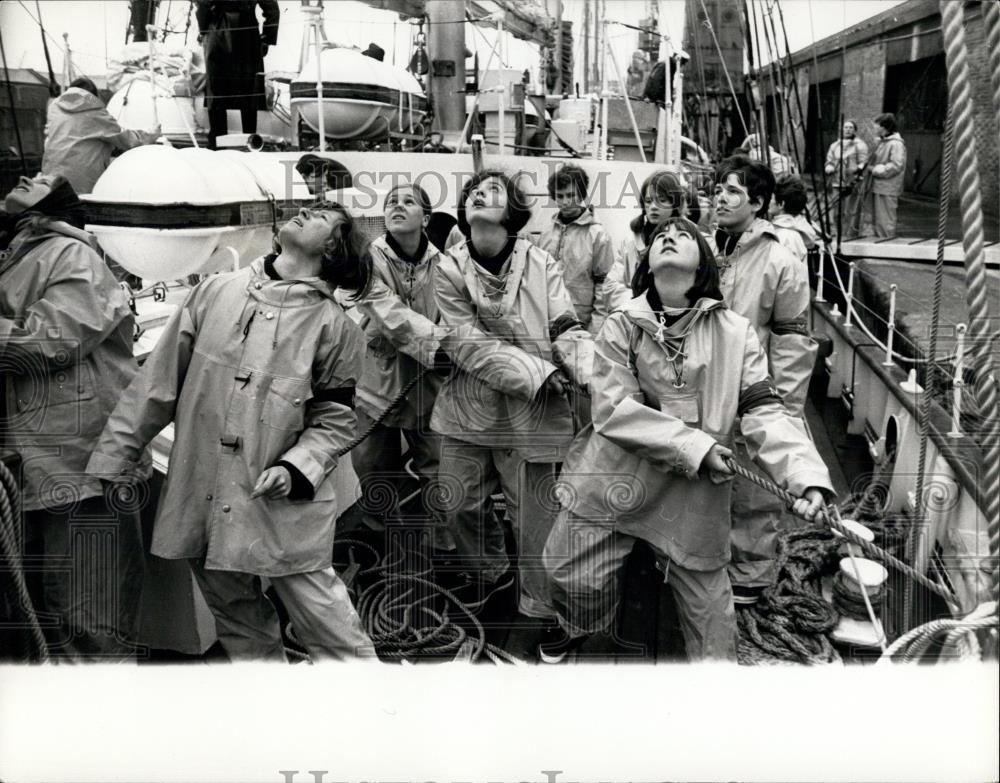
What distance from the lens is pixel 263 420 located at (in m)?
2.20

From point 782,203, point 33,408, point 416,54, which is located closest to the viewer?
point 33,408

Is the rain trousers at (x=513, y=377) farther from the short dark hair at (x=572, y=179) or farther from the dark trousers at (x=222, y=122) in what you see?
the dark trousers at (x=222, y=122)

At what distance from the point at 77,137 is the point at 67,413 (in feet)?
5.76

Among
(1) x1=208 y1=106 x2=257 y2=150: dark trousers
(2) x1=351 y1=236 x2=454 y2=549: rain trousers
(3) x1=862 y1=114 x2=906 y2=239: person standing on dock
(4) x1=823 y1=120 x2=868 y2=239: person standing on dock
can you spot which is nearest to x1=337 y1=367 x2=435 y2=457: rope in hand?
(2) x1=351 y1=236 x2=454 y2=549: rain trousers

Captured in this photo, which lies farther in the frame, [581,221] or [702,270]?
[581,221]

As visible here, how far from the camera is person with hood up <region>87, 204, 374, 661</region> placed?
2205 mm

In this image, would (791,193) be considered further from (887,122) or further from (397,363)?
(887,122)

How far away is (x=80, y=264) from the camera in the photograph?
2303 millimetres

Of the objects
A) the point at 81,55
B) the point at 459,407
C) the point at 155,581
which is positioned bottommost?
the point at 155,581

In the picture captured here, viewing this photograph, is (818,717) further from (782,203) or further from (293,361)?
(782,203)

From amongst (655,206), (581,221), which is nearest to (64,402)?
(655,206)

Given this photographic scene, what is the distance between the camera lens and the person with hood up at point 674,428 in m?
2.27

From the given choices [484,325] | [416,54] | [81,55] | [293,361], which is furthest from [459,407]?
[416,54]

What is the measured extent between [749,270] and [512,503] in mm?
1231
